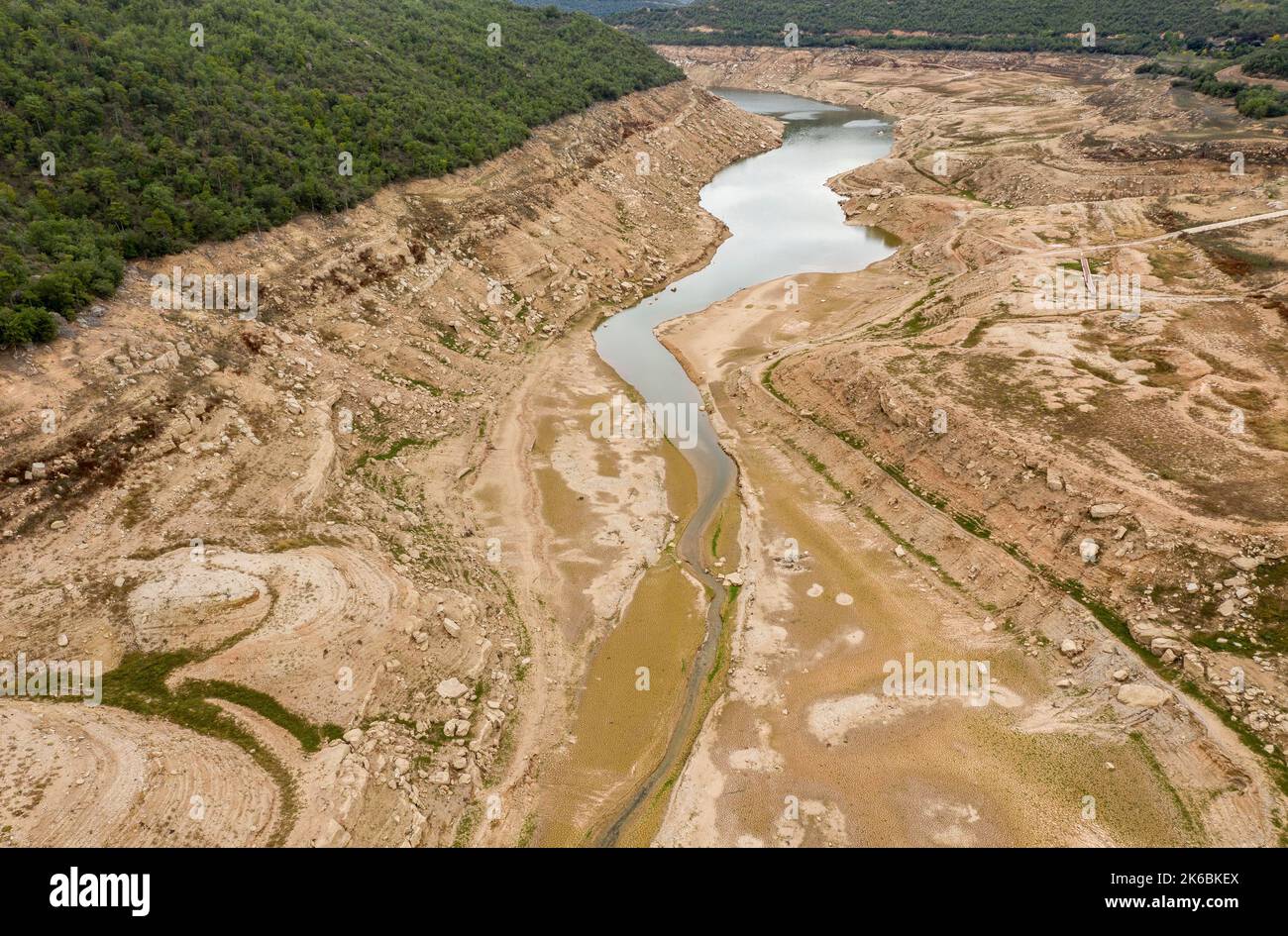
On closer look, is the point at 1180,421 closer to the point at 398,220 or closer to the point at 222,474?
the point at 222,474

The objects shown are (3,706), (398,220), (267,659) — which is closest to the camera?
(3,706)

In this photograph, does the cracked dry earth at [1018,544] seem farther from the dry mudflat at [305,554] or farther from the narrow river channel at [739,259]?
the dry mudflat at [305,554]

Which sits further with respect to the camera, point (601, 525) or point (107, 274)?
point (601, 525)

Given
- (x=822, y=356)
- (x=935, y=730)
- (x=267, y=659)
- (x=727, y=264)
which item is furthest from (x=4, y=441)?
(x=727, y=264)

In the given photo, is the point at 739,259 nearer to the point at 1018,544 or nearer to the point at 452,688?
the point at 1018,544

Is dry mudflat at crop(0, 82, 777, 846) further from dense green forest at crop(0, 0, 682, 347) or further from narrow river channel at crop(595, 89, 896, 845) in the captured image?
narrow river channel at crop(595, 89, 896, 845)
